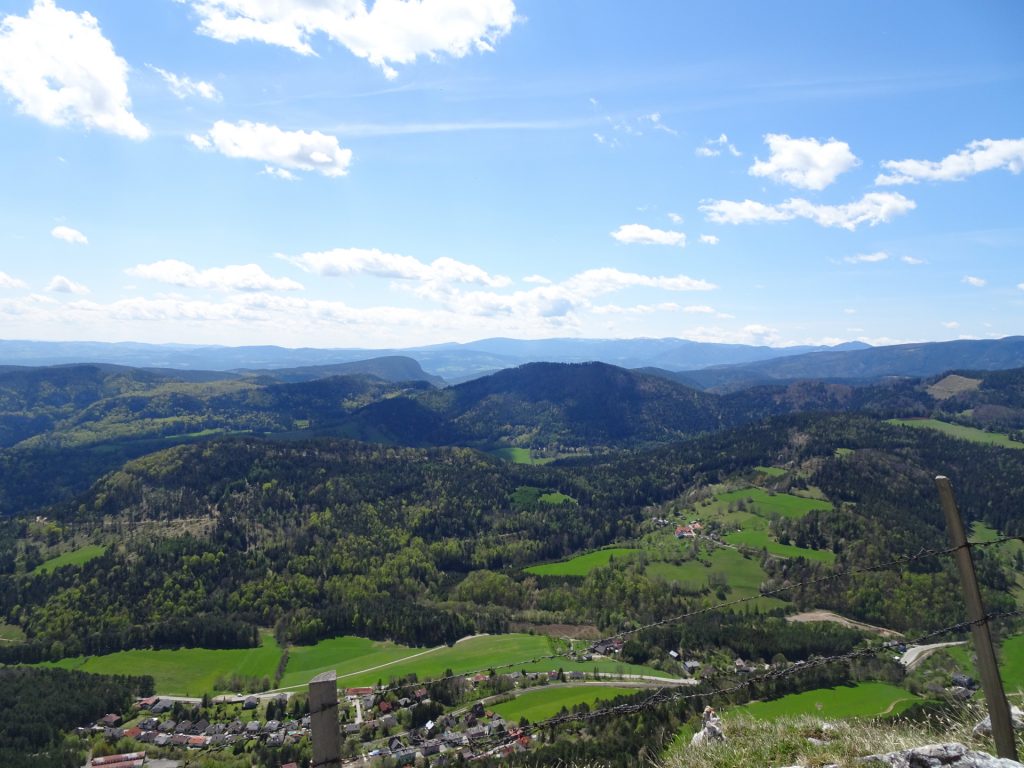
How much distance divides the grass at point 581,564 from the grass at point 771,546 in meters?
21.9

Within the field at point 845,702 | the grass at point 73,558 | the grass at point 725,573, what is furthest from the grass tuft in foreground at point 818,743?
the grass at point 73,558

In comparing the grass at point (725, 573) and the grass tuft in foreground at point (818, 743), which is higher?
the grass tuft in foreground at point (818, 743)

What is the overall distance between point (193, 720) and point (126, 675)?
2186 centimetres

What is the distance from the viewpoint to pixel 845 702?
51.8m

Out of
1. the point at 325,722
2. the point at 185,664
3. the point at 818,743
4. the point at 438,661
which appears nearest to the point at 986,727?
the point at 818,743

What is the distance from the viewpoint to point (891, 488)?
5610 inches

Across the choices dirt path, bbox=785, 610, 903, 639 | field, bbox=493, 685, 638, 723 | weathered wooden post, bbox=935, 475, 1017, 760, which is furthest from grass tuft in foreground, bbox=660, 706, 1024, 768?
dirt path, bbox=785, 610, 903, 639

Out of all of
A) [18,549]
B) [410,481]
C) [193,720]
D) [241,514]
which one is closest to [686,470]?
[410,481]

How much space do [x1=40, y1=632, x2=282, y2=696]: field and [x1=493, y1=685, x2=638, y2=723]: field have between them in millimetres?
38156

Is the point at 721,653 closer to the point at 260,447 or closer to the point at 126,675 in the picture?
the point at 126,675

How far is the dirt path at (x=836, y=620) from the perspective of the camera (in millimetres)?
81375

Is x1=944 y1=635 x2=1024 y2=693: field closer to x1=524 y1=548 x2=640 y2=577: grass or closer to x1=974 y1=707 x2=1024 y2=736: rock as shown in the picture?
x1=524 y1=548 x2=640 y2=577: grass

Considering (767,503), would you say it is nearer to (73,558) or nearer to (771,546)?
(771,546)

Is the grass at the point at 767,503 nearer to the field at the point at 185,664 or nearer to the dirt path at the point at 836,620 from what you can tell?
the dirt path at the point at 836,620
